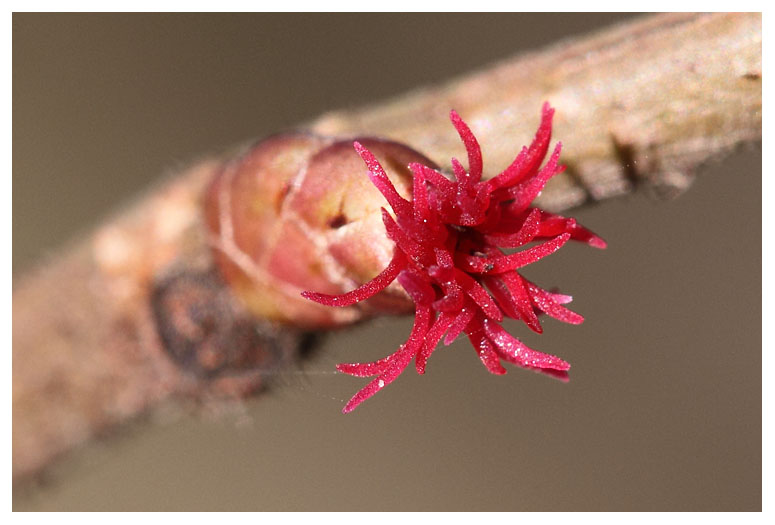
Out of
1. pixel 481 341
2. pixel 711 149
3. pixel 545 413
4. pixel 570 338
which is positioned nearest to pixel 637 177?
pixel 711 149

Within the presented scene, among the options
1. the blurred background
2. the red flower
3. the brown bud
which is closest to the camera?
the red flower

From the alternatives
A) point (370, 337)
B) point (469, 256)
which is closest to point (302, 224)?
point (469, 256)

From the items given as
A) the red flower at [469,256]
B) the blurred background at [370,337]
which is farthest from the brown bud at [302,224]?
the blurred background at [370,337]

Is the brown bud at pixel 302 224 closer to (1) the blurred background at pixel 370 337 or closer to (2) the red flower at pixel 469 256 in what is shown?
(2) the red flower at pixel 469 256

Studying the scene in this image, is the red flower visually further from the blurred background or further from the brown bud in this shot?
the blurred background

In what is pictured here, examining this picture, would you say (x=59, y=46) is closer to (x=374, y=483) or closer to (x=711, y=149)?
(x=374, y=483)

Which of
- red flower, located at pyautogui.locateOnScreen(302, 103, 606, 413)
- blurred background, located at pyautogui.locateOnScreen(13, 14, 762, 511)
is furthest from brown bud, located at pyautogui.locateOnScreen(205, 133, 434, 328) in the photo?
blurred background, located at pyautogui.locateOnScreen(13, 14, 762, 511)

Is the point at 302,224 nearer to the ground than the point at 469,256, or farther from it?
farther from it

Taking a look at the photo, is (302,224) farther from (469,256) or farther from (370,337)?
(370,337)
